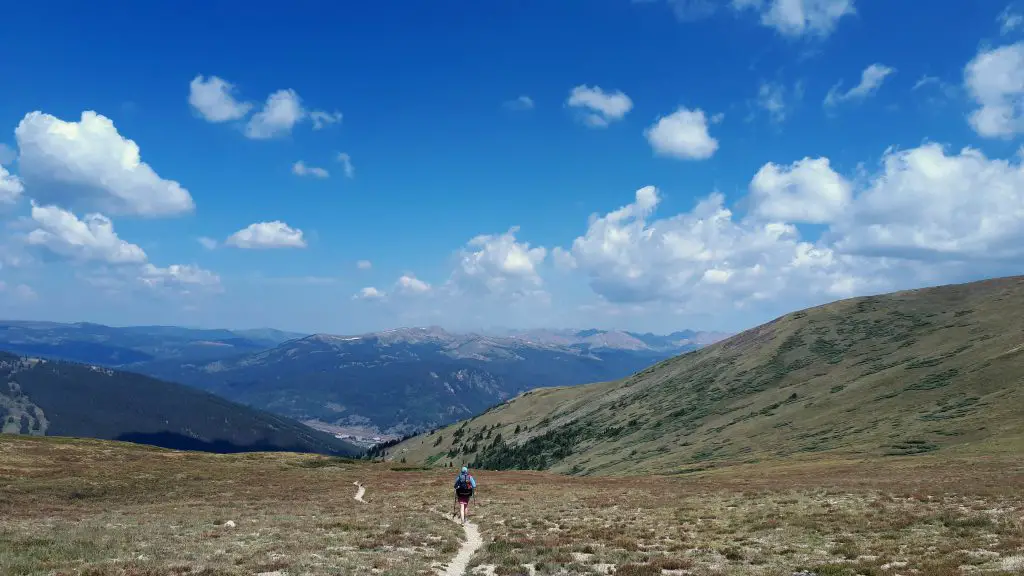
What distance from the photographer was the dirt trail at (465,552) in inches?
869

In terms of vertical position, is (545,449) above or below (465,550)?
below

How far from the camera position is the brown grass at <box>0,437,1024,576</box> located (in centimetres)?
2130

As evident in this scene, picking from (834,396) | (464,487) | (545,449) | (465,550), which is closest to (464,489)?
(464,487)

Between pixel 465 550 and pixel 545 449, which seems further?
pixel 545 449

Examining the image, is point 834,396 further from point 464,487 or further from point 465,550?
point 465,550

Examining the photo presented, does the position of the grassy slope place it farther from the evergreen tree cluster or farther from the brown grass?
the brown grass

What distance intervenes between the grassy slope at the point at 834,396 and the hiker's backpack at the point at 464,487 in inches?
2013

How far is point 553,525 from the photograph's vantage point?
3328cm

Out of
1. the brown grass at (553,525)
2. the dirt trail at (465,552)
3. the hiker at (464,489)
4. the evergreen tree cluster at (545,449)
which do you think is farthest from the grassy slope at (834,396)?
the dirt trail at (465,552)

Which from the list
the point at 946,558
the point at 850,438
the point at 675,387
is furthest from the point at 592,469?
the point at 946,558

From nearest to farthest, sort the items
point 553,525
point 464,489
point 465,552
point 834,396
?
point 465,552 < point 553,525 < point 464,489 < point 834,396

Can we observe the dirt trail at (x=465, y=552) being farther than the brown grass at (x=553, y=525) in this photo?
Yes

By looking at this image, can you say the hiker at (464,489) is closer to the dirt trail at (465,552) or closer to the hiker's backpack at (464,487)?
the hiker's backpack at (464,487)

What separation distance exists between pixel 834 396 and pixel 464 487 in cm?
9197
